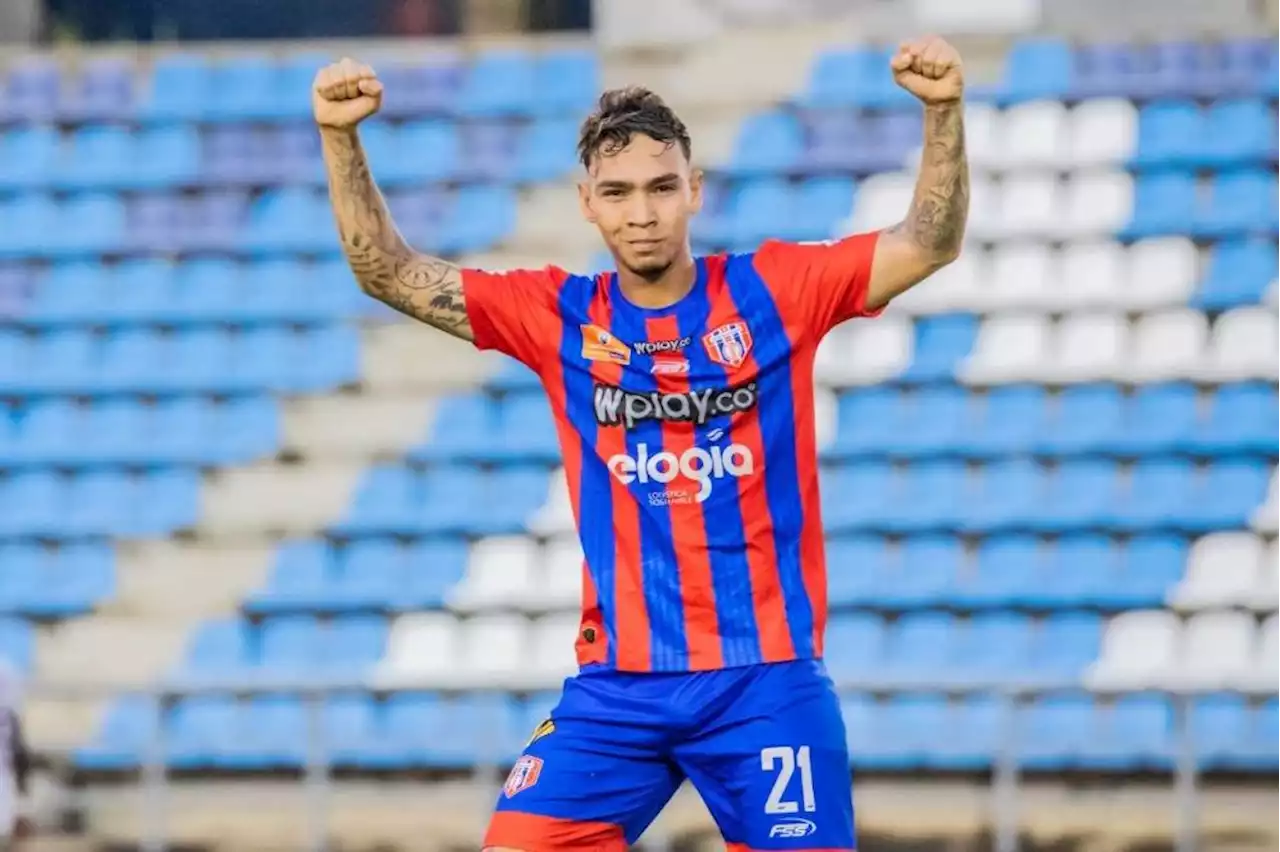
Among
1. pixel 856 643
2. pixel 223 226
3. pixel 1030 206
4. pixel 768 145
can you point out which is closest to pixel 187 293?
pixel 223 226

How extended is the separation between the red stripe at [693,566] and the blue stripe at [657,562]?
1 cm

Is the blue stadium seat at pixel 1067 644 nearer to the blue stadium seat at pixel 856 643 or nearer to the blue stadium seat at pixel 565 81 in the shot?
the blue stadium seat at pixel 856 643

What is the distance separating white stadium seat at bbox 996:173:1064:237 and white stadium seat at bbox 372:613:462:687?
3.42 meters

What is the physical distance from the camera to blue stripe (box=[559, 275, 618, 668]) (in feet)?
13.6

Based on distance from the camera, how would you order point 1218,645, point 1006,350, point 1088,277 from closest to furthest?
point 1218,645 → point 1006,350 → point 1088,277

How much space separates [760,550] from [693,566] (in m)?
0.13

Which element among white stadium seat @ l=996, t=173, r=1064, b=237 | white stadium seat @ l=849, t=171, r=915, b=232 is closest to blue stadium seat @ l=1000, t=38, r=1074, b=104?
white stadium seat @ l=996, t=173, r=1064, b=237

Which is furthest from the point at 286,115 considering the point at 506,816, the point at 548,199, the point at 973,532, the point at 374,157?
the point at 506,816

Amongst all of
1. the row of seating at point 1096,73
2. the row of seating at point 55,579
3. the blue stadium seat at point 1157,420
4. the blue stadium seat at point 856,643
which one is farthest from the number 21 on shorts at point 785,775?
the row of seating at point 1096,73

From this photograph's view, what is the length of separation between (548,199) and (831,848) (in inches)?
309

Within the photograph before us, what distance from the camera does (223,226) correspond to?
38.7 ft

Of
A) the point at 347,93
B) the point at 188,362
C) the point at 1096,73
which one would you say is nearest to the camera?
the point at 347,93

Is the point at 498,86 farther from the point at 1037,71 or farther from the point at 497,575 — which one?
the point at 497,575

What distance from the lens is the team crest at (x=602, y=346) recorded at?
13.7 feet
